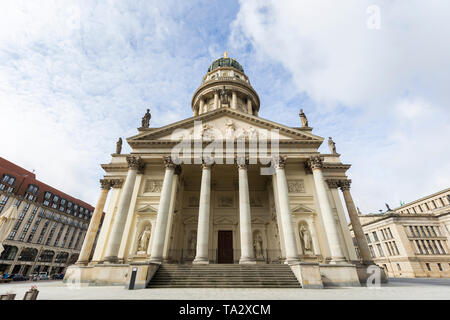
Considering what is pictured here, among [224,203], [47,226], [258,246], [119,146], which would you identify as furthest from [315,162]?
[47,226]

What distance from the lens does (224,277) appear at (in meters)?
12.3

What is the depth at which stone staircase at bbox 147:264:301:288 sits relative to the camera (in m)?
11.7

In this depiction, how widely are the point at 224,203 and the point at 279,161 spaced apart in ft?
27.2

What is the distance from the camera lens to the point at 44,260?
44.0m

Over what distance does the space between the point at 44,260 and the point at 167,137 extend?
156 ft

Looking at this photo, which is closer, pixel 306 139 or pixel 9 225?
pixel 9 225

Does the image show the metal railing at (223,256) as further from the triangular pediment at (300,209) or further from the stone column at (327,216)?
the stone column at (327,216)

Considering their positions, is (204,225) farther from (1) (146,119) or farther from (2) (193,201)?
(1) (146,119)

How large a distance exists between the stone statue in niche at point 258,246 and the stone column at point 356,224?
8612 mm

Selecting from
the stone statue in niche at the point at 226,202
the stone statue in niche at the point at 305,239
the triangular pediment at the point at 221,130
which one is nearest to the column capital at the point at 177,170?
the triangular pediment at the point at 221,130

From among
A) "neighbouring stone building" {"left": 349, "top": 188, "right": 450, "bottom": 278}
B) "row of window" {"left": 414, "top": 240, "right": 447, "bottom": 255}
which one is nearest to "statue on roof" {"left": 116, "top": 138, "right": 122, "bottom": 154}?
Answer: "neighbouring stone building" {"left": 349, "top": 188, "right": 450, "bottom": 278}

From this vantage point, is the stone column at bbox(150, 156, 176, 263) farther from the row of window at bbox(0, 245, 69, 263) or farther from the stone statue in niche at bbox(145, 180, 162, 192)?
the row of window at bbox(0, 245, 69, 263)
